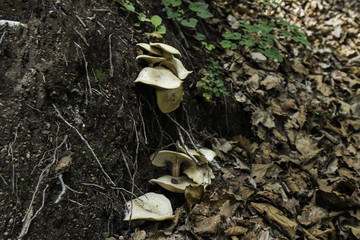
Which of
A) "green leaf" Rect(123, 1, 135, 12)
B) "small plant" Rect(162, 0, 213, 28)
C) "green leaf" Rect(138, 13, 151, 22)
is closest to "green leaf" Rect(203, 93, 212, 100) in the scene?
"small plant" Rect(162, 0, 213, 28)

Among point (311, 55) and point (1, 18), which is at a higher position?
point (1, 18)

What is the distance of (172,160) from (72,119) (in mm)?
1093

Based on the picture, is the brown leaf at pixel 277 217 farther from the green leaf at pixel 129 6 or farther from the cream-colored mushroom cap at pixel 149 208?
the green leaf at pixel 129 6

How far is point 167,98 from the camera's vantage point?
258cm

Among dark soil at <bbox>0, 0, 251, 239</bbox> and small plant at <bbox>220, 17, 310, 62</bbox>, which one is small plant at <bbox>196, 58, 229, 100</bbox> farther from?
dark soil at <bbox>0, 0, 251, 239</bbox>

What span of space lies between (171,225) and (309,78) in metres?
4.08

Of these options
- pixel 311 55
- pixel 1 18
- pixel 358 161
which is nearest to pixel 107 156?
pixel 1 18

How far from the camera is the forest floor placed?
2.01m

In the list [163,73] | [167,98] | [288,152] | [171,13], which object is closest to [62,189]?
[167,98]

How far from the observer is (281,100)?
418 centimetres

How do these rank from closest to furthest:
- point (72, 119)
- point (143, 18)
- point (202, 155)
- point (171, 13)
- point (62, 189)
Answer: point (62, 189), point (72, 119), point (202, 155), point (143, 18), point (171, 13)

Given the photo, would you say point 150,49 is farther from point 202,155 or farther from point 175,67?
point 202,155

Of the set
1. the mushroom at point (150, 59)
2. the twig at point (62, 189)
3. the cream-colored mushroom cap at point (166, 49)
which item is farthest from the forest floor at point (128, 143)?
the cream-colored mushroom cap at point (166, 49)

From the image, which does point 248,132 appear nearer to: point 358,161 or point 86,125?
point 358,161
